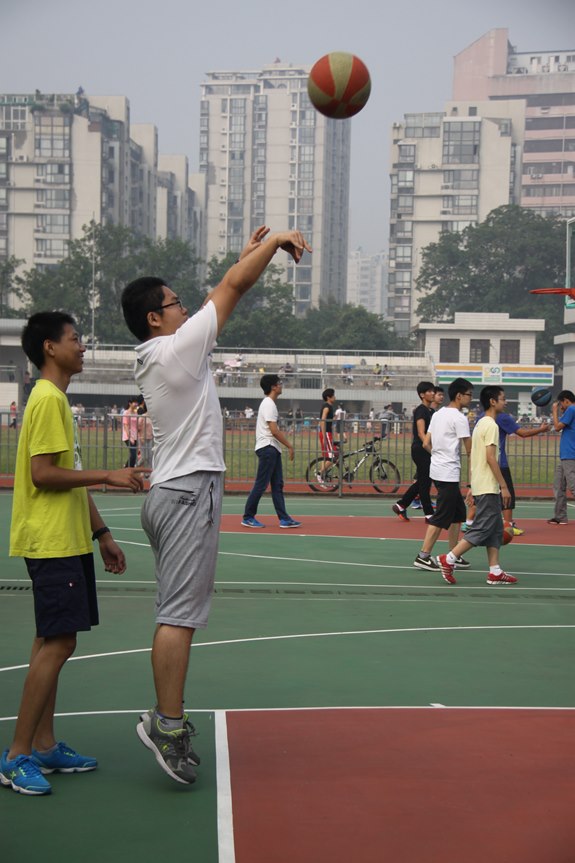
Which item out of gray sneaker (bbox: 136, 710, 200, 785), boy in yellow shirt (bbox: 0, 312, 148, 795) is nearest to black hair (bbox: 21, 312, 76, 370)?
boy in yellow shirt (bbox: 0, 312, 148, 795)

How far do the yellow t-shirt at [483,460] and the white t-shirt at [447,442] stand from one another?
604 millimetres

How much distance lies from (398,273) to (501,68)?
4547cm

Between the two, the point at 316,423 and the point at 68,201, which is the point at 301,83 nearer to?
the point at 68,201

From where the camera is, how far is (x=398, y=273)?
122 meters

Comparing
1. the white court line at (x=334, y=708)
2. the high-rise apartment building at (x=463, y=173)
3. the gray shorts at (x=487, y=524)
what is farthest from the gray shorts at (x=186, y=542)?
the high-rise apartment building at (x=463, y=173)

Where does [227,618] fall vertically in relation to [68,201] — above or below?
below

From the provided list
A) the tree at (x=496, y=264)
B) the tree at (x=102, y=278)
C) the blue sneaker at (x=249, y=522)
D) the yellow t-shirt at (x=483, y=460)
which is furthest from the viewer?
the tree at (x=496, y=264)

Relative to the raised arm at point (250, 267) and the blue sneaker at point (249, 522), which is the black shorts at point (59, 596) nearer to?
the raised arm at point (250, 267)

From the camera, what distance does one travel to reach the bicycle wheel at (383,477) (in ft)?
66.9

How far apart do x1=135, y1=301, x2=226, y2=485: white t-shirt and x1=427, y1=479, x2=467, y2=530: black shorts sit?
635 cm

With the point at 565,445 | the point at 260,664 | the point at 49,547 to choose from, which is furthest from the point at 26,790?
the point at 565,445

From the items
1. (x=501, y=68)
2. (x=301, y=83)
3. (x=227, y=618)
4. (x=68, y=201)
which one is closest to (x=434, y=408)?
(x=227, y=618)

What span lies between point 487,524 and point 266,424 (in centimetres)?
467

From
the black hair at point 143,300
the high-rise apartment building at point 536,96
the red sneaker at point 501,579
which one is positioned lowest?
the red sneaker at point 501,579
